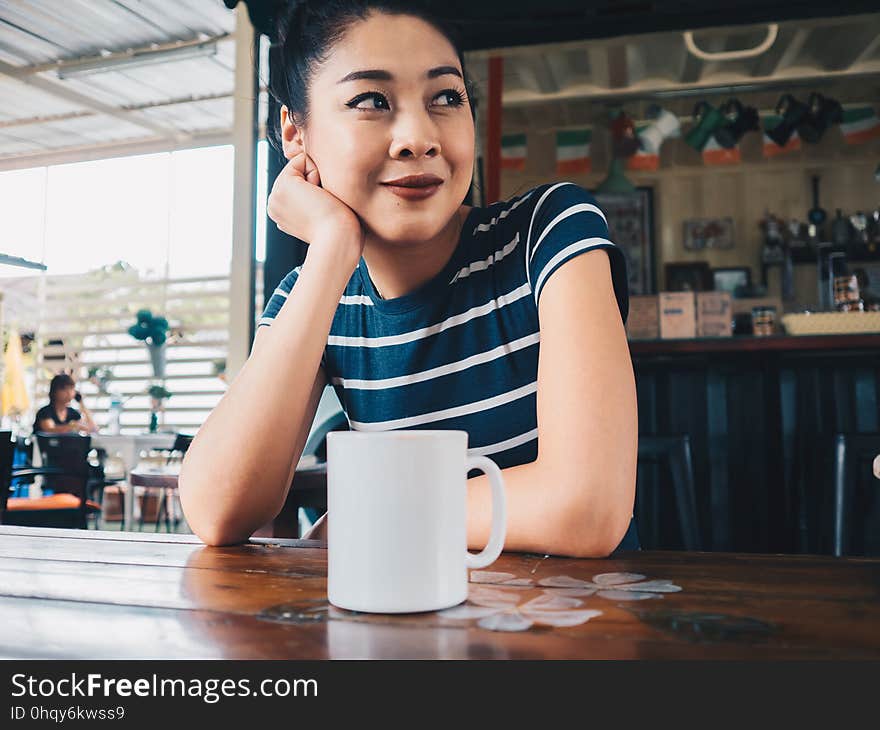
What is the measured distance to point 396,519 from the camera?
1.76 feet

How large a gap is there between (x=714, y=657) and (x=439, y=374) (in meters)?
0.80

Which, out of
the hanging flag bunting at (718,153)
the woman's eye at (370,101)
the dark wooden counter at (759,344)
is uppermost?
the hanging flag bunting at (718,153)

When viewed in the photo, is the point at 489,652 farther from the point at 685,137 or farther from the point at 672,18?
the point at 685,137

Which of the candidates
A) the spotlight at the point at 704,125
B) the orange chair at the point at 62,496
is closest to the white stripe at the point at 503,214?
the orange chair at the point at 62,496

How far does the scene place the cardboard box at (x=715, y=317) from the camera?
3256mm

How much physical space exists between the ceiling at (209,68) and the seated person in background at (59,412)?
2.70m

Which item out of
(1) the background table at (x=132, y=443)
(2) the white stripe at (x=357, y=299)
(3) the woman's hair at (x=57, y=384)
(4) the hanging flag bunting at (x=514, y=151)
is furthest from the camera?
(3) the woman's hair at (x=57, y=384)

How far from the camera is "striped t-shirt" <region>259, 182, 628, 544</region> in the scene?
1.17 meters

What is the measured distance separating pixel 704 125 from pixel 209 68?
4.07 m

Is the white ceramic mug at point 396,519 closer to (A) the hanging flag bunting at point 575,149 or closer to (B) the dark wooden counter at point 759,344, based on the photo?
(B) the dark wooden counter at point 759,344

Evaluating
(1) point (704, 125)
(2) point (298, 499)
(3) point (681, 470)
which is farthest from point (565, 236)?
(1) point (704, 125)

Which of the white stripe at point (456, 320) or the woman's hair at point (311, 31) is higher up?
the woman's hair at point (311, 31)

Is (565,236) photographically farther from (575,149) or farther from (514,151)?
(514,151)

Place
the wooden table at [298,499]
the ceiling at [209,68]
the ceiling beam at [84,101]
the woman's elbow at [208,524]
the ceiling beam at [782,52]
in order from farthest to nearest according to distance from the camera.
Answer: the ceiling beam at [84,101] < the ceiling at [209,68] < the ceiling beam at [782,52] < the wooden table at [298,499] < the woman's elbow at [208,524]
